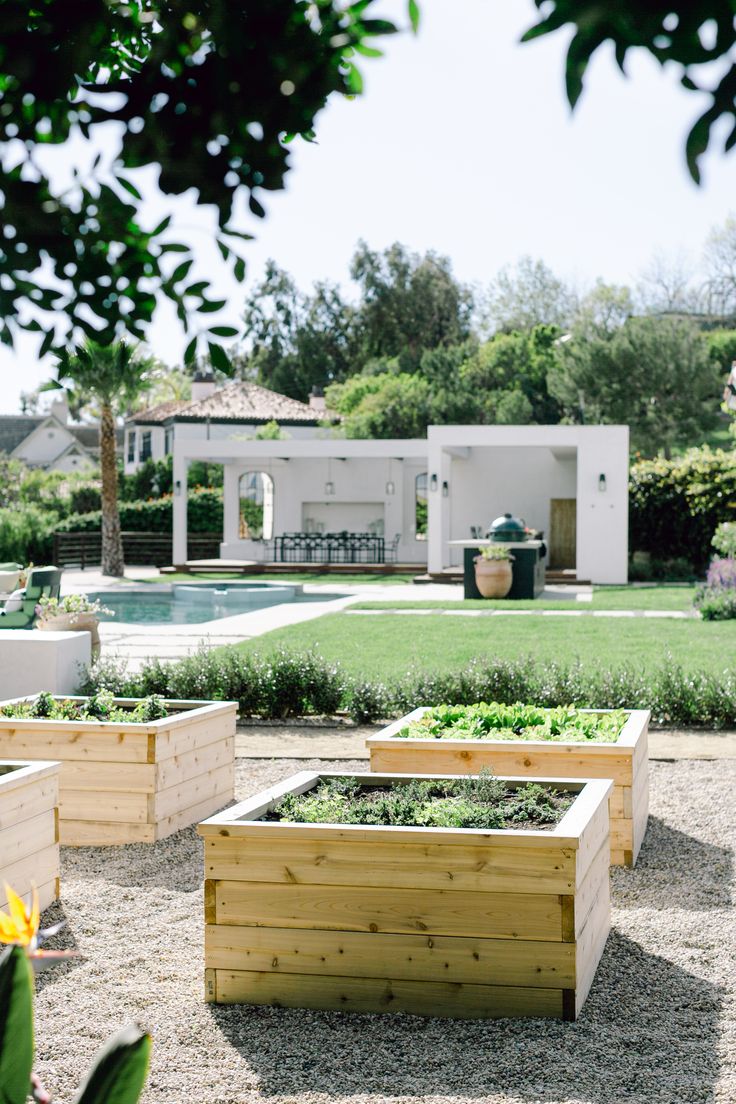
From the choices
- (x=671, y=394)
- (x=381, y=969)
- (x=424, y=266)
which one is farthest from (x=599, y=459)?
(x=424, y=266)

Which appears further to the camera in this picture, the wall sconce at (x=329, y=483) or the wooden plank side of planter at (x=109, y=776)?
the wall sconce at (x=329, y=483)

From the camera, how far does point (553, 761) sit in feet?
17.7

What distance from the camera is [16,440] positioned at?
220 ft

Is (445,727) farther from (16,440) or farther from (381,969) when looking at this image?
(16,440)

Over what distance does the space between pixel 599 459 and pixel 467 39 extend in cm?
2250

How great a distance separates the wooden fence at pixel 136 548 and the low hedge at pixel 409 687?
21857mm

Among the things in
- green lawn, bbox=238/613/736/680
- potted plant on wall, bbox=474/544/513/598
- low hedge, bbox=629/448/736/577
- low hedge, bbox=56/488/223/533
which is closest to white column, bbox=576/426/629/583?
low hedge, bbox=629/448/736/577

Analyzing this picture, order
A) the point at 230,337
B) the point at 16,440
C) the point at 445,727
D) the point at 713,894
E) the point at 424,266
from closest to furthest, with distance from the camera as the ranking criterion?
the point at 230,337
the point at 713,894
the point at 445,727
the point at 424,266
the point at 16,440

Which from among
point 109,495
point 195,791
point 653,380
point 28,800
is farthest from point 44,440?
point 28,800

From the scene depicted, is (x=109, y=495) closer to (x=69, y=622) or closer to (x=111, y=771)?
(x=69, y=622)

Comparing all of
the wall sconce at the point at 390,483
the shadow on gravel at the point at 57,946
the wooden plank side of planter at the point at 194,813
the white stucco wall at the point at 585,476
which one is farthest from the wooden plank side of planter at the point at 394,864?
the wall sconce at the point at 390,483

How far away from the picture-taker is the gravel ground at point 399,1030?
3.15m

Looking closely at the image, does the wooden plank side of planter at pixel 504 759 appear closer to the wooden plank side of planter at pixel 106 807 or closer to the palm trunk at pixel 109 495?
the wooden plank side of planter at pixel 106 807

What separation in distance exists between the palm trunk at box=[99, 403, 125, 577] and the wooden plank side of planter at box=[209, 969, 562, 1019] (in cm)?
2263
